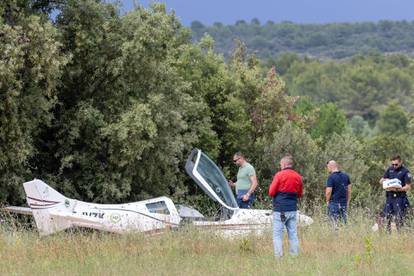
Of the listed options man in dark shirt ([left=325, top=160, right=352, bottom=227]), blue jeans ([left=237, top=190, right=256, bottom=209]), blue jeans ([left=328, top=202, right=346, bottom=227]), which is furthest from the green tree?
blue jeans ([left=328, top=202, right=346, bottom=227])

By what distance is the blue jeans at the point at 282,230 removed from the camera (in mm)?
12775

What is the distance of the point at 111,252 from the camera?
12891 mm

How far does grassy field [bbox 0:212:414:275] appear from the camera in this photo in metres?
11.2

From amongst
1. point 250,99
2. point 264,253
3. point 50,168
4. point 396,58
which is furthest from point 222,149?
point 396,58

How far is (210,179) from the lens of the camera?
1673 centimetres

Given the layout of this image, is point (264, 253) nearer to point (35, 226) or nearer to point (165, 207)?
point (165, 207)

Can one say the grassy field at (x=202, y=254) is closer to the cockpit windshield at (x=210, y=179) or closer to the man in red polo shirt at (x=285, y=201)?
the man in red polo shirt at (x=285, y=201)

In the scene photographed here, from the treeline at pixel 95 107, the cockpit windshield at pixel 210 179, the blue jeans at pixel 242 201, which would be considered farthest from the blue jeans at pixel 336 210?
the blue jeans at pixel 242 201

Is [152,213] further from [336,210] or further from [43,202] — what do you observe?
[336,210]

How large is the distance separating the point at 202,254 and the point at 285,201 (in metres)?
1.59

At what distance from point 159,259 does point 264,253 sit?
189cm

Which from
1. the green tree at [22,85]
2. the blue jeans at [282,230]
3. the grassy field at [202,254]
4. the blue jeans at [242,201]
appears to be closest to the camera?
the grassy field at [202,254]

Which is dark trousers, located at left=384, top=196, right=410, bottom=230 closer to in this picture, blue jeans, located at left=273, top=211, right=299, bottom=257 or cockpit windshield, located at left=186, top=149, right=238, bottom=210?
cockpit windshield, located at left=186, top=149, right=238, bottom=210

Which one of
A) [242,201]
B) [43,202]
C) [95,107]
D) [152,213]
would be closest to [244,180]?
[242,201]
